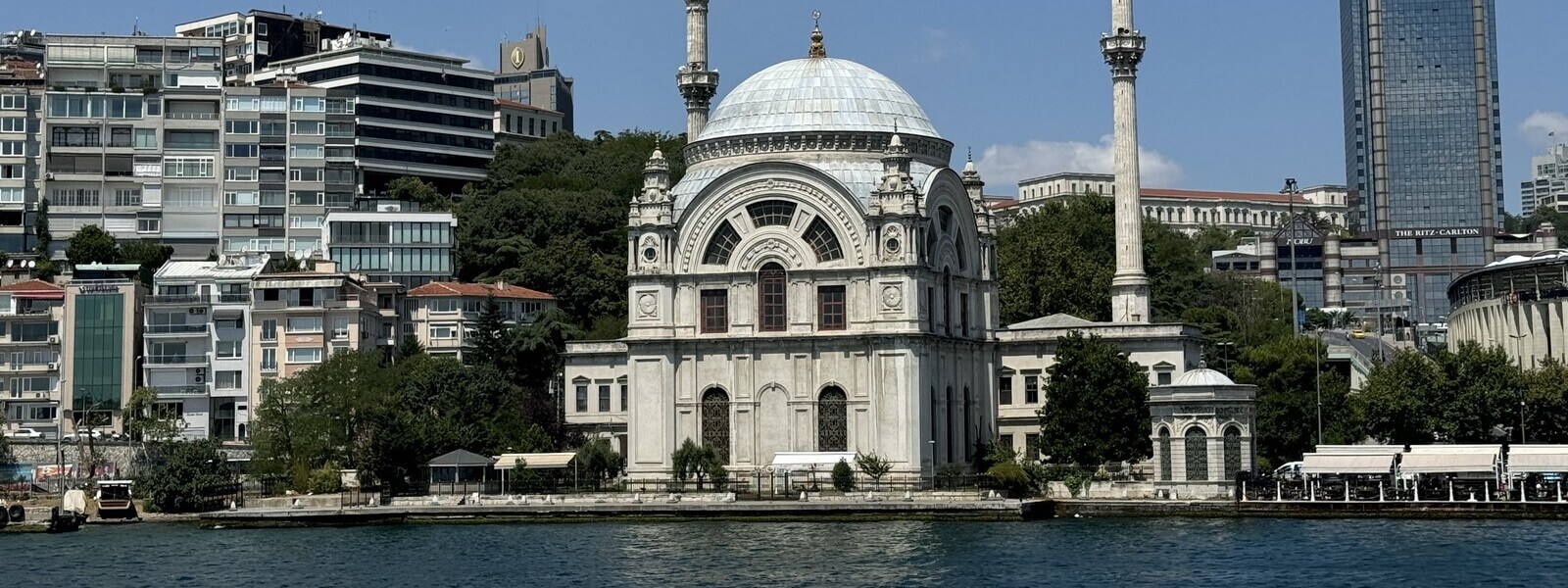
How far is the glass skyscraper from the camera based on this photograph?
572ft

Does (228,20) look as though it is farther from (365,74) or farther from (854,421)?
(854,421)

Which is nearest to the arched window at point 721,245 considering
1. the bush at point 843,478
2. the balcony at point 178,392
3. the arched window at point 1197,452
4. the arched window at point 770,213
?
the arched window at point 770,213

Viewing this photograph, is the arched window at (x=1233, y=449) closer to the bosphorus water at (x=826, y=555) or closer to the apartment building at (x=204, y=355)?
the bosphorus water at (x=826, y=555)

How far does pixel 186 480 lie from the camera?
70.1 metres

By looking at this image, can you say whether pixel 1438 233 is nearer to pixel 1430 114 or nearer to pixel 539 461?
pixel 1430 114

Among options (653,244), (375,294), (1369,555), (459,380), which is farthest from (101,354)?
(1369,555)

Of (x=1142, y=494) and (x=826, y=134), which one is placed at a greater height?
(x=826, y=134)

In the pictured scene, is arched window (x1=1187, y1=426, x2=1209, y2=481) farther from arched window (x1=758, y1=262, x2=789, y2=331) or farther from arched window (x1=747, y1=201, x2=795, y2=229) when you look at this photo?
arched window (x1=747, y1=201, x2=795, y2=229)

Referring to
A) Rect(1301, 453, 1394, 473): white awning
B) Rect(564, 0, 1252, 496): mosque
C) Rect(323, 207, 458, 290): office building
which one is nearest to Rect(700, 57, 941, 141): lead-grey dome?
Rect(564, 0, 1252, 496): mosque

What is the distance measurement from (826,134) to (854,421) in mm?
9601

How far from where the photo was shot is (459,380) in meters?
77.6

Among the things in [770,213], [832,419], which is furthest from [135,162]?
[832,419]

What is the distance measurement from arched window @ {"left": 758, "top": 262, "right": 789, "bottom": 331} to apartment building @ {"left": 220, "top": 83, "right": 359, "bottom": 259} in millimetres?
40706

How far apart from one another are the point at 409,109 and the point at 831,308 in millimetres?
58195
